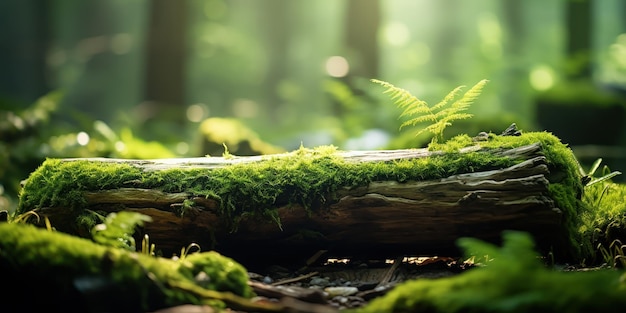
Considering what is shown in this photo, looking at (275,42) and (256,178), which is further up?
(275,42)

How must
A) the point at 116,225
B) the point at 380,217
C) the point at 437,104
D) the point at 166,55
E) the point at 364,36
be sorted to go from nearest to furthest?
1. the point at 116,225
2. the point at 380,217
3. the point at 437,104
4. the point at 364,36
5. the point at 166,55

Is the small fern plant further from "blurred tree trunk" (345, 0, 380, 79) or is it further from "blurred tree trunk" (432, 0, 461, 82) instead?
"blurred tree trunk" (432, 0, 461, 82)

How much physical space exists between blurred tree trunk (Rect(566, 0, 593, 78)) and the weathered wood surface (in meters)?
11.7

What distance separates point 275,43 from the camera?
4544cm

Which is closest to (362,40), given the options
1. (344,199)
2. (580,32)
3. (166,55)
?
(166,55)

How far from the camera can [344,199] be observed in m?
3.77

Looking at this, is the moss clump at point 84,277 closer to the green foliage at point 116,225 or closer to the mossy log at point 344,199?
the green foliage at point 116,225

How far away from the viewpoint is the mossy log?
366 cm

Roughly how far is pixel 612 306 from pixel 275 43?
44331mm

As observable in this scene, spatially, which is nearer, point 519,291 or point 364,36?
point 519,291

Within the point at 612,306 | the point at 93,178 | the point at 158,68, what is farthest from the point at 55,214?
the point at 158,68

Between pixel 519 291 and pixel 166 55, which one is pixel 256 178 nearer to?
pixel 519 291

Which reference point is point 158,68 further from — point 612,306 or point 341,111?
point 612,306

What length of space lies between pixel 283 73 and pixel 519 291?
44.3m
